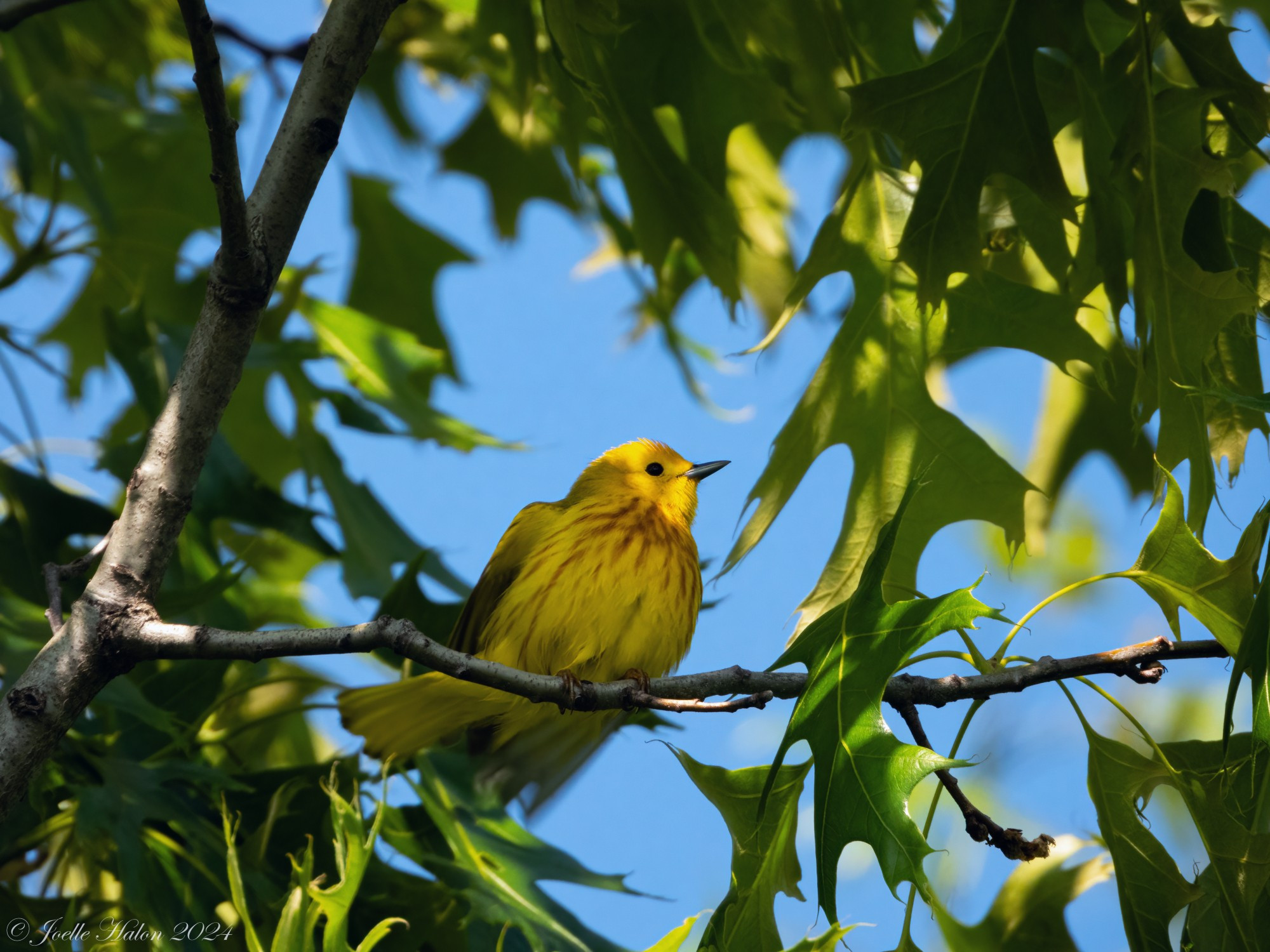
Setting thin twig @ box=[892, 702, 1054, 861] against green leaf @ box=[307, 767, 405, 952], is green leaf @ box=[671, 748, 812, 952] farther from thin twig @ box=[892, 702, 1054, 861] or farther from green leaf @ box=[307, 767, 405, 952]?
green leaf @ box=[307, 767, 405, 952]

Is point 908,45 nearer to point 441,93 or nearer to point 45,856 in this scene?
point 441,93

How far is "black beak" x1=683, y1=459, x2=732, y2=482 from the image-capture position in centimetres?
368

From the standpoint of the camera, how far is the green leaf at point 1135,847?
6.04 feet

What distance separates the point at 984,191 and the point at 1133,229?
493mm

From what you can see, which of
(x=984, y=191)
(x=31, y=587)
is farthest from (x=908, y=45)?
(x=31, y=587)

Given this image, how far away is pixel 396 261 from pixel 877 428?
2234 mm

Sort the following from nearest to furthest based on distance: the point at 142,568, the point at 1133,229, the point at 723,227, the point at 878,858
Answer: the point at 878,858
the point at 142,568
the point at 1133,229
the point at 723,227

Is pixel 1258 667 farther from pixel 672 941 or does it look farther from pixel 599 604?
pixel 599 604

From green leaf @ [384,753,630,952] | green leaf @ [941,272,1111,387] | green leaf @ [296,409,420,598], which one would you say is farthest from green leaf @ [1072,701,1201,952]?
green leaf @ [296,409,420,598]

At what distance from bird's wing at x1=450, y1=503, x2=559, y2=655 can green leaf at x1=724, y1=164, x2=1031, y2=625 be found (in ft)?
2.85

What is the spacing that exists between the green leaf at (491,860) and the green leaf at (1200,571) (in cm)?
130

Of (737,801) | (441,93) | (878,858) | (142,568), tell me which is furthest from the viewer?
(441,93)

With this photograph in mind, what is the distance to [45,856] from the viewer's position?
2.63m

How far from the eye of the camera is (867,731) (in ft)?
5.41
